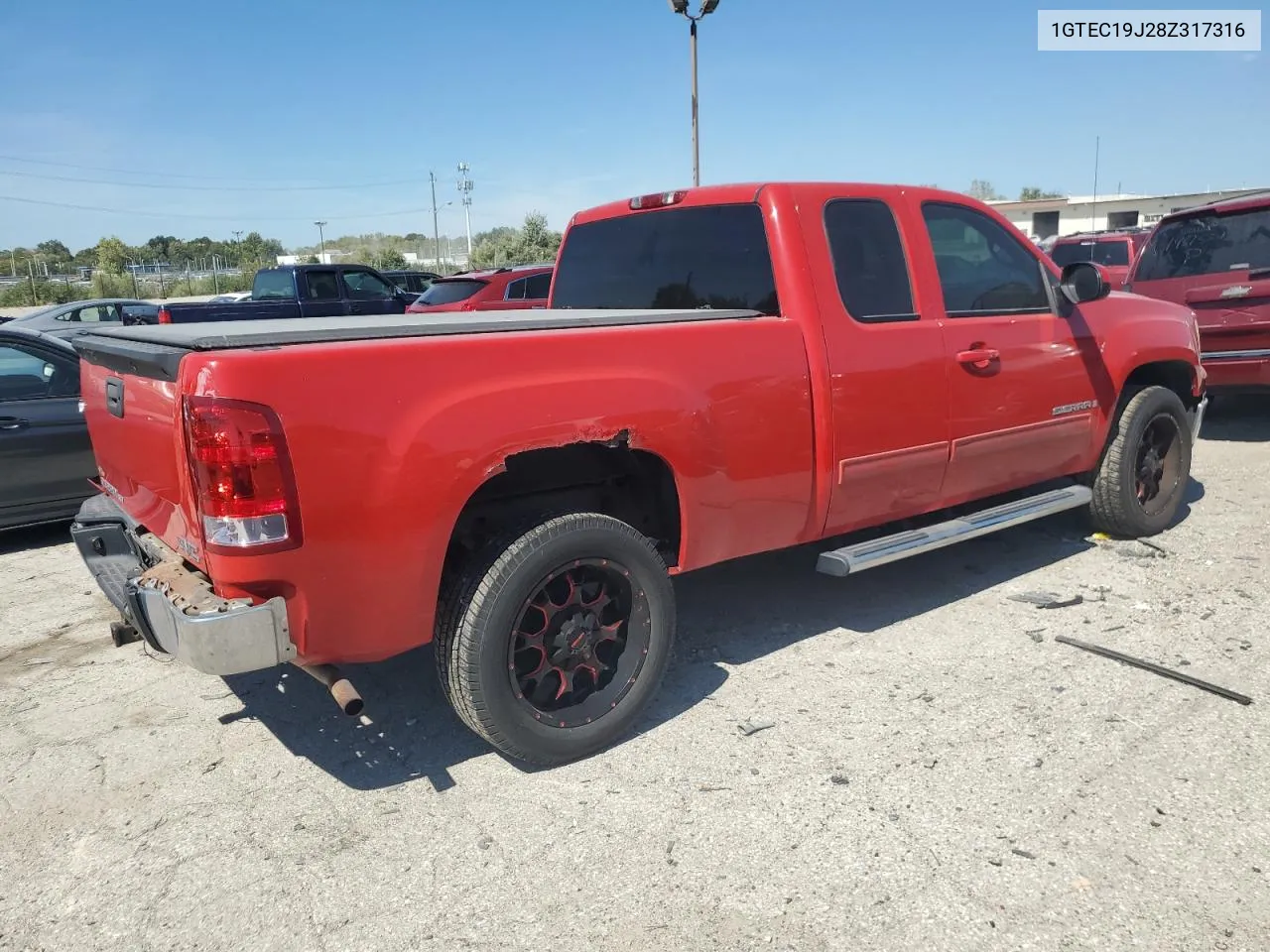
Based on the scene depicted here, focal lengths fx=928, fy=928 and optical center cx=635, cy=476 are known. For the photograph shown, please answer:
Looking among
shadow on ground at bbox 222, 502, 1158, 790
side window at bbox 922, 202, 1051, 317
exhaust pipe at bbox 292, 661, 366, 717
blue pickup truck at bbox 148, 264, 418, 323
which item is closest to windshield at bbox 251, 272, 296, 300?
blue pickup truck at bbox 148, 264, 418, 323

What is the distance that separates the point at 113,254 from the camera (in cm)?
6662

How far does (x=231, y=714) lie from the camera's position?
368cm

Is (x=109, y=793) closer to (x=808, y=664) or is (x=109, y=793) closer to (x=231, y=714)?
(x=231, y=714)

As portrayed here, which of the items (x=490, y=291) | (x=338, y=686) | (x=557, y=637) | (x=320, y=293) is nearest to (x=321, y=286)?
(x=320, y=293)

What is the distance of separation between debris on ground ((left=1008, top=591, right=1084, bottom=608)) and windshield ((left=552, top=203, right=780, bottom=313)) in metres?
2.08

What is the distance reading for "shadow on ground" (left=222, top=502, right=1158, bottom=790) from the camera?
11.1ft

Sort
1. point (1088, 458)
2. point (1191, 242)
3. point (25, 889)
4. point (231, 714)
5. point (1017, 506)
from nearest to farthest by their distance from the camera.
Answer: point (25, 889)
point (231, 714)
point (1017, 506)
point (1088, 458)
point (1191, 242)

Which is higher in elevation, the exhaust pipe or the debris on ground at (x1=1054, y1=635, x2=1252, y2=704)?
the exhaust pipe

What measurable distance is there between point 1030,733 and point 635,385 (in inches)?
74.1

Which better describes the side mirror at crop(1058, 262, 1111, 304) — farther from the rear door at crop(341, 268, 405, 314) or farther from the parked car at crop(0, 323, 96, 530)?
the rear door at crop(341, 268, 405, 314)

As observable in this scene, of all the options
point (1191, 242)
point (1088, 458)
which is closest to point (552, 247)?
point (1191, 242)

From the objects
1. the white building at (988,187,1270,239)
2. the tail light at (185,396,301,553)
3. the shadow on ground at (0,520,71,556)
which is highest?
the white building at (988,187,1270,239)

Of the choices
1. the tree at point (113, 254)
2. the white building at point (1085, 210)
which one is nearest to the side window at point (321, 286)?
the white building at point (1085, 210)

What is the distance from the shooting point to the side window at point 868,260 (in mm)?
3912
